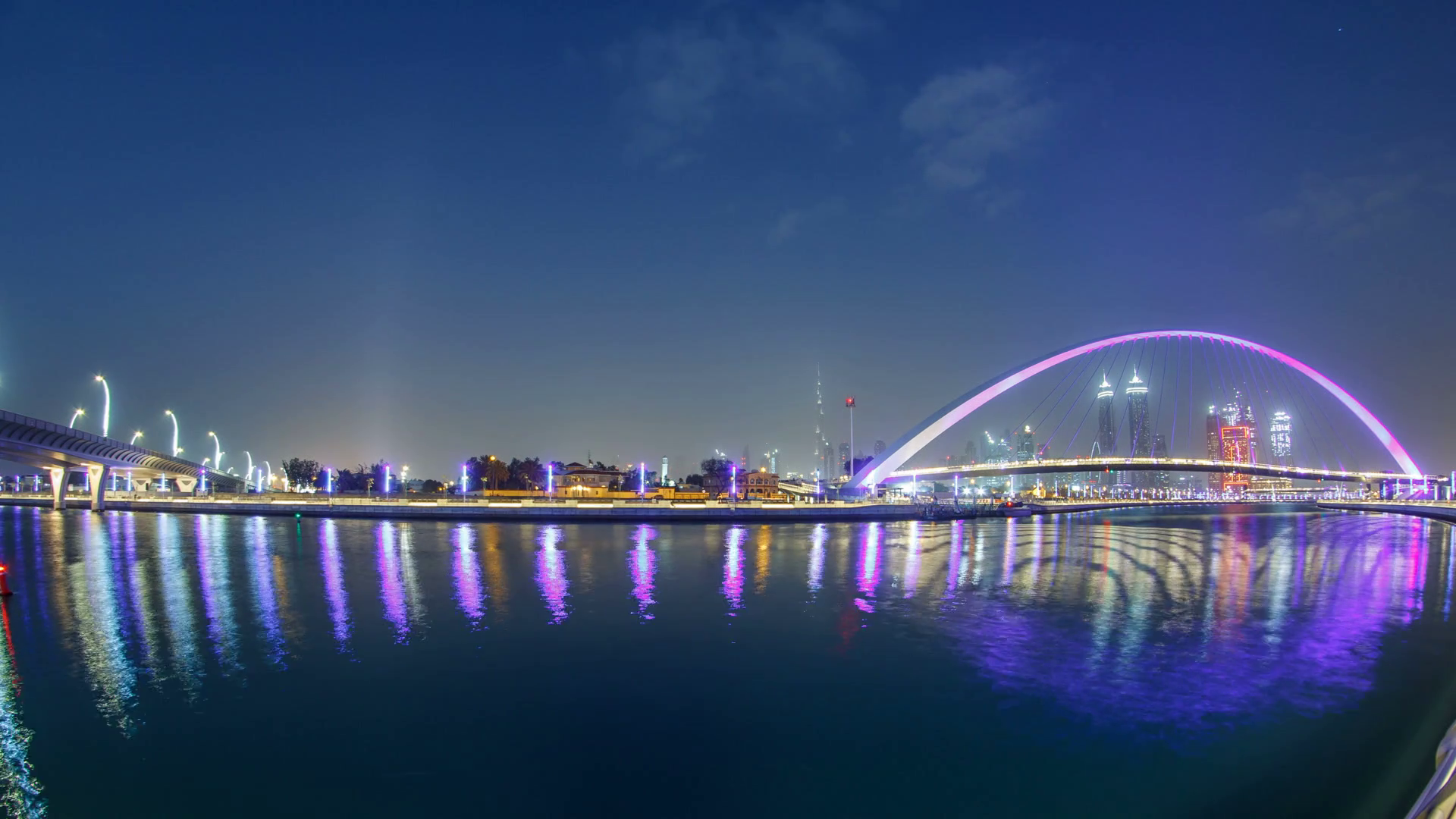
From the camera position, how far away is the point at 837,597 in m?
18.3

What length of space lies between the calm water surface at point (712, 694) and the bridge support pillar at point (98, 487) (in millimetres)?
54247

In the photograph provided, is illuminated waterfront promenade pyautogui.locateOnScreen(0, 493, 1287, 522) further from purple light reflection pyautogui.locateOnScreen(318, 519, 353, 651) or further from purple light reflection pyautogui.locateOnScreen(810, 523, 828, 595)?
purple light reflection pyautogui.locateOnScreen(318, 519, 353, 651)

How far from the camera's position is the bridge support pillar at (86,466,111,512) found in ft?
209

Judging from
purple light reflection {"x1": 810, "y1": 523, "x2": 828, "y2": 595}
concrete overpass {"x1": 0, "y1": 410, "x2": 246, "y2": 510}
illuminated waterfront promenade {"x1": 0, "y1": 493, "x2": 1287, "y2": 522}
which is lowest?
illuminated waterfront promenade {"x1": 0, "y1": 493, "x2": 1287, "y2": 522}

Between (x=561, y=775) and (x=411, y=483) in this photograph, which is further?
(x=411, y=483)

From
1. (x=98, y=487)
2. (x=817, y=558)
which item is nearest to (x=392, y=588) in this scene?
(x=817, y=558)

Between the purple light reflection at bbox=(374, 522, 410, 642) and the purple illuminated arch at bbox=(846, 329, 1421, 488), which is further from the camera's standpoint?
the purple illuminated arch at bbox=(846, 329, 1421, 488)

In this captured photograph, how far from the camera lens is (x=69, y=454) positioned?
185ft

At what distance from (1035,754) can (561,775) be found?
5.31 meters

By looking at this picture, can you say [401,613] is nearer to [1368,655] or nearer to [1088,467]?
[1368,655]

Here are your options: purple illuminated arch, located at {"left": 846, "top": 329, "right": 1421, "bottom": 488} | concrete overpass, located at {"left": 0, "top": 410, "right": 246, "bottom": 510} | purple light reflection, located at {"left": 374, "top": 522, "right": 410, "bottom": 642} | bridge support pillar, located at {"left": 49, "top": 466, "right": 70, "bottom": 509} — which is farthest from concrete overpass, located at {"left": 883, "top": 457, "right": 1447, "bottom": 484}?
bridge support pillar, located at {"left": 49, "top": 466, "right": 70, "bottom": 509}

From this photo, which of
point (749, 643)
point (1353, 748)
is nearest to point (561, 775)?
point (749, 643)

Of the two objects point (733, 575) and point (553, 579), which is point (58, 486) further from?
point (733, 575)

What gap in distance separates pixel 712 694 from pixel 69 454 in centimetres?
6876
